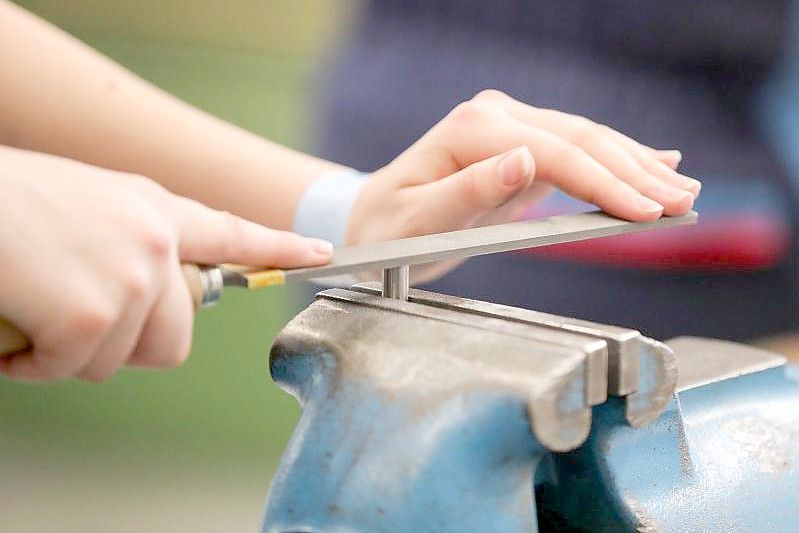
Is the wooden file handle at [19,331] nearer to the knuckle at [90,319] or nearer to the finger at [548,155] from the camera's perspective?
the knuckle at [90,319]

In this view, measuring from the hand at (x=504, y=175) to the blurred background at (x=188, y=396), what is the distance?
92cm

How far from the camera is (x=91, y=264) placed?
17.7 inches

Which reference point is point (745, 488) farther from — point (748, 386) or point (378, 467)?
point (378, 467)

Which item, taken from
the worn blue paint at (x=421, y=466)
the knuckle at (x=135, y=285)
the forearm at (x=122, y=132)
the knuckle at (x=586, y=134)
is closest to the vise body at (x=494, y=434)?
the worn blue paint at (x=421, y=466)

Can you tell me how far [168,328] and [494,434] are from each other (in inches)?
6.1

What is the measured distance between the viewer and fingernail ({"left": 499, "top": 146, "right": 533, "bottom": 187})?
71 centimetres

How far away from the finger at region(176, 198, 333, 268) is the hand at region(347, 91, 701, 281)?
230 mm

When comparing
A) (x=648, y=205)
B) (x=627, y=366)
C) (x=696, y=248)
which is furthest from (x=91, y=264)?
(x=696, y=248)

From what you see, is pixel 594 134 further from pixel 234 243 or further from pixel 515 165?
pixel 234 243

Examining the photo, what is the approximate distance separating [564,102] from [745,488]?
754 millimetres

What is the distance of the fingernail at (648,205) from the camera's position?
68 cm

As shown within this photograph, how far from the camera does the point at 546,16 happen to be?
50.3 inches

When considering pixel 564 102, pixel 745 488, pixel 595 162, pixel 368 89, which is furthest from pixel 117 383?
pixel 745 488

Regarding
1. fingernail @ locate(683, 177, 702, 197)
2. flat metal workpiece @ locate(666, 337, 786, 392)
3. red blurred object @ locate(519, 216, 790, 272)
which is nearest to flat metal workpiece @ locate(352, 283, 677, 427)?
flat metal workpiece @ locate(666, 337, 786, 392)
